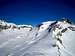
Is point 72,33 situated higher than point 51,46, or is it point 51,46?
point 72,33

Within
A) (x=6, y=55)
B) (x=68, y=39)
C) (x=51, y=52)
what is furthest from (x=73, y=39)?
(x=6, y=55)

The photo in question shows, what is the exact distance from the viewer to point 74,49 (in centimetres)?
281

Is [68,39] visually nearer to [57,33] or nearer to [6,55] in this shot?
[57,33]

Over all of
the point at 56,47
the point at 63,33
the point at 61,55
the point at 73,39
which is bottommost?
the point at 61,55

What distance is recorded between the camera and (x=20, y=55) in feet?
7.22

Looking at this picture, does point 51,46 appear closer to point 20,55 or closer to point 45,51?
point 45,51

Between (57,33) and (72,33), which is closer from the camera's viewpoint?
(57,33)

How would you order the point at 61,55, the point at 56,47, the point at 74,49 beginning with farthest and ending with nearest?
1. the point at 74,49
2. the point at 56,47
3. the point at 61,55

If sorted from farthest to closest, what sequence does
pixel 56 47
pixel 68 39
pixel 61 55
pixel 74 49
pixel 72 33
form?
1. pixel 72 33
2. pixel 68 39
3. pixel 74 49
4. pixel 56 47
5. pixel 61 55

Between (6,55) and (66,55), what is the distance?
1122mm

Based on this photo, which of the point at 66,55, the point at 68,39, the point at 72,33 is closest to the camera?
the point at 66,55

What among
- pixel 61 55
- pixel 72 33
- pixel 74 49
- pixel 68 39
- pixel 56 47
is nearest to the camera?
pixel 61 55

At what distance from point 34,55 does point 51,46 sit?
0.58 metres

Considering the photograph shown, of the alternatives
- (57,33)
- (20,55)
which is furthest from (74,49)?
(20,55)
